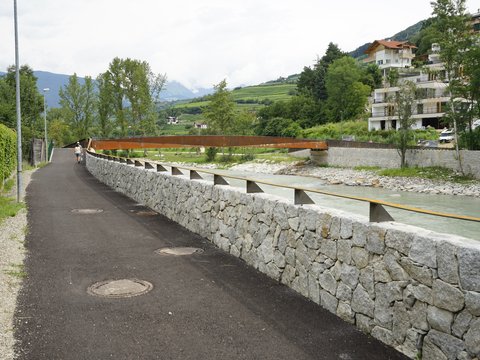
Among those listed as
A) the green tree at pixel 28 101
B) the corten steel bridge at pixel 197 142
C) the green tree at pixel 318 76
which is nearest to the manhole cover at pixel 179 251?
the corten steel bridge at pixel 197 142

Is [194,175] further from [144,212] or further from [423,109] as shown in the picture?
[423,109]

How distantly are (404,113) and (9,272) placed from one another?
164 ft

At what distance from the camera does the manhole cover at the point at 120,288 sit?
23.1 feet

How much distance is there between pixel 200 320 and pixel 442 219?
3108 mm

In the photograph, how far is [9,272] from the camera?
26.2ft

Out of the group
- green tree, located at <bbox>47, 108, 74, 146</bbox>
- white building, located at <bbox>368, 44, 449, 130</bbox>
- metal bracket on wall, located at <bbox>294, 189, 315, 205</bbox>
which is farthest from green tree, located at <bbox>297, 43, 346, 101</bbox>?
metal bracket on wall, located at <bbox>294, 189, 315, 205</bbox>

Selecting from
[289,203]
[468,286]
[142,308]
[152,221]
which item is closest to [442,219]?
[468,286]

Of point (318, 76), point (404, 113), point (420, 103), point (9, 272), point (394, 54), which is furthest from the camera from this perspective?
point (394, 54)

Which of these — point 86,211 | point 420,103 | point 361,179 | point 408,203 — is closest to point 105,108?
point 361,179

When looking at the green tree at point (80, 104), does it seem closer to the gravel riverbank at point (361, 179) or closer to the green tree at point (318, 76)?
the gravel riverbank at point (361, 179)

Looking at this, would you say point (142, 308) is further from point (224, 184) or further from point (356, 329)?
point (224, 184)

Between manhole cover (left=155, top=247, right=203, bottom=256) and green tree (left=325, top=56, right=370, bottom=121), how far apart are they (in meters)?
81.3

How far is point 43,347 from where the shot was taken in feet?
17.2

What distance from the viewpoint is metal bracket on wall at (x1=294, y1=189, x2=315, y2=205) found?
22.8ft
